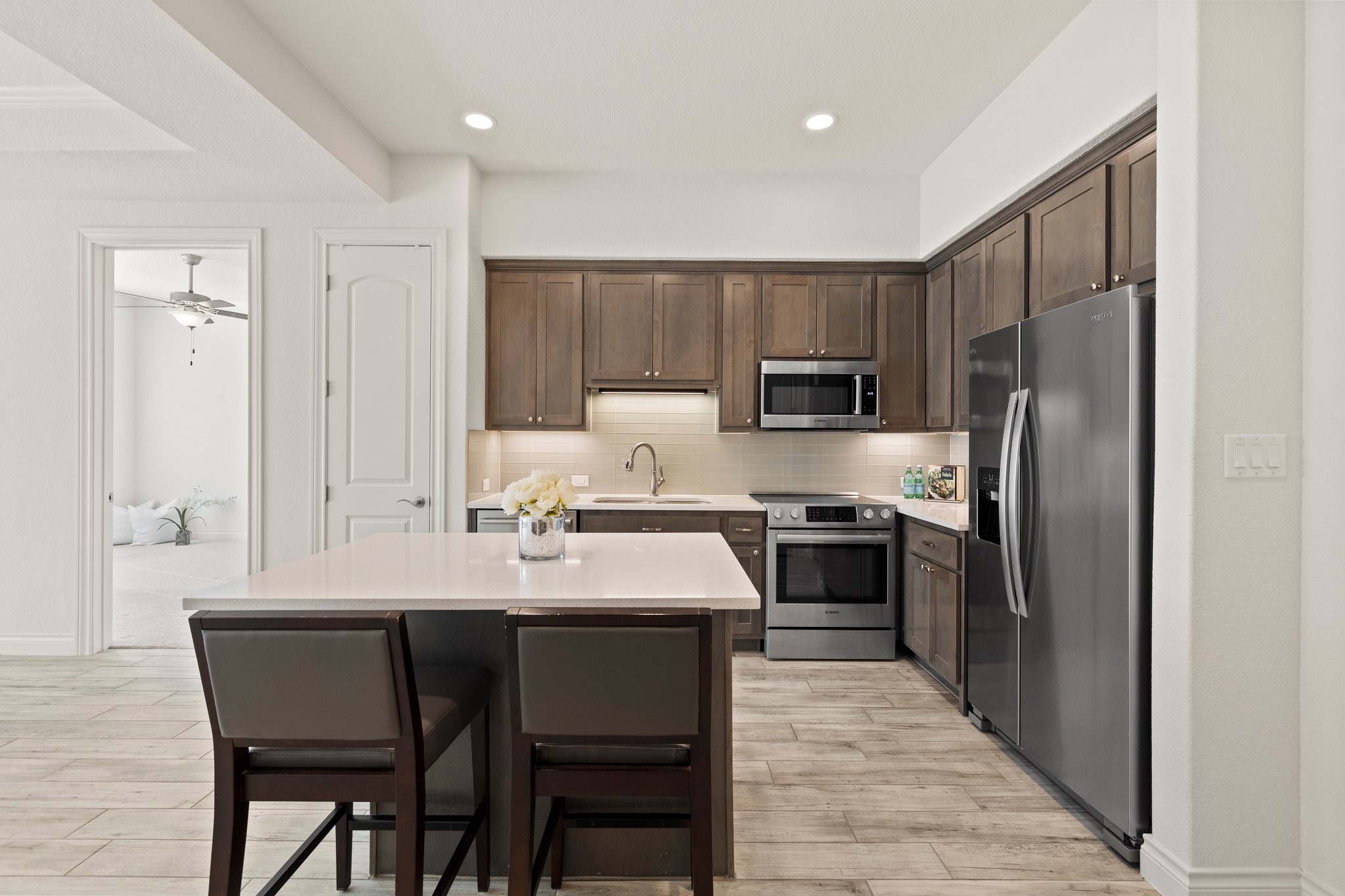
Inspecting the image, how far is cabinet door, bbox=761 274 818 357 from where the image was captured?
4.36 metres

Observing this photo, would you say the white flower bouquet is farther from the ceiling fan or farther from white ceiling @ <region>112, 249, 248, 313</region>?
white ceiling @ <region>112, 249, 248, 313</region>

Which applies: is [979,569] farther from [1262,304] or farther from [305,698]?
[305,698]

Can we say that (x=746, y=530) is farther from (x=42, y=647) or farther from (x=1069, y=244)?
(x=42, y=647)

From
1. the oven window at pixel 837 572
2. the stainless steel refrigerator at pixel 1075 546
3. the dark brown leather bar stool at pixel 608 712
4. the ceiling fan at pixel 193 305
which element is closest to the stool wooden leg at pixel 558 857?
the dark brown leather bar stool at pixel 608 712

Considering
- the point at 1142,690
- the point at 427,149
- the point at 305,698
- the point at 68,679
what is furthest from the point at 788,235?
the point at 68,679

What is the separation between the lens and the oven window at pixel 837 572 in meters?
4.03

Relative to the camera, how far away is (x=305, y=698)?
4.94 ft

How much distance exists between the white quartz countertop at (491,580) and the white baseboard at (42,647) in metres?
2.75

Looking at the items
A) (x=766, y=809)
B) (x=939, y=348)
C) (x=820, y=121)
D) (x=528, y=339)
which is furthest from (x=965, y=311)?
(x=766, y=809)

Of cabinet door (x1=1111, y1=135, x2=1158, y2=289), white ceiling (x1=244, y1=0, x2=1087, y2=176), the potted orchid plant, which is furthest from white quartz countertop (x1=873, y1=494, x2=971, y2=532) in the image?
white ceiling (x1=244, y1=0, x2=1087, y2=176)

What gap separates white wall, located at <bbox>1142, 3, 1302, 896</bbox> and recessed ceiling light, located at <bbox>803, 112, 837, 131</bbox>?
1792 mm

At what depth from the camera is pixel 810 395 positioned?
4.34m

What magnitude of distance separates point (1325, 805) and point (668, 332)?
344cm

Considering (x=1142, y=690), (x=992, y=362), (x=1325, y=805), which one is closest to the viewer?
(x=1325, y=805)
